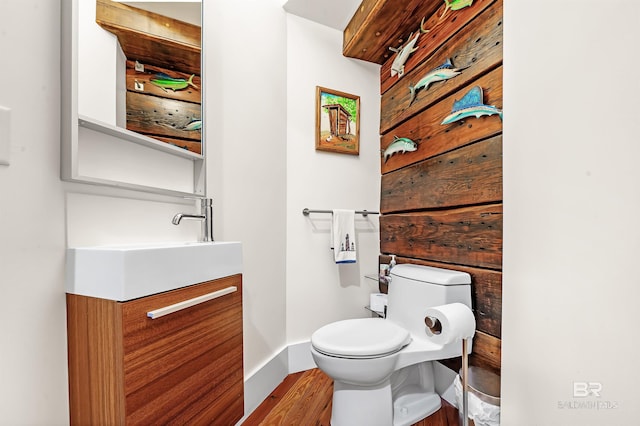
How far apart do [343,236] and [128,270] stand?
133cm

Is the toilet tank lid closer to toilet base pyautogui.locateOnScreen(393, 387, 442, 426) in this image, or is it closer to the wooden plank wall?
the wooden plank wall

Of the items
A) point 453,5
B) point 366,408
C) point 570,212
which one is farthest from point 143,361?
point 453,5

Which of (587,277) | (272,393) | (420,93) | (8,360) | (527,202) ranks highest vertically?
(420,93)

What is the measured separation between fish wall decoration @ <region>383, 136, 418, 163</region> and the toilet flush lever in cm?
98

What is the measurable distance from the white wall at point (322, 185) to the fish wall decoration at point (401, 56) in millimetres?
217

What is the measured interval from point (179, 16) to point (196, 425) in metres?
1.46

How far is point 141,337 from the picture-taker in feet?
2.33

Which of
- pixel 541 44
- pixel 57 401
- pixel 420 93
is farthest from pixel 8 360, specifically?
pixel 420 93

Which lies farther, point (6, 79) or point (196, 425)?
point (196, 425)

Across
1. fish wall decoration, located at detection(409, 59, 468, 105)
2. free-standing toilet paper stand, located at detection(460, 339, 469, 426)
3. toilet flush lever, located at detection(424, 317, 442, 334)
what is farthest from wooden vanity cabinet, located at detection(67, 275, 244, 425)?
fish wall decoration, located at detection(409, 59, 468, 105)

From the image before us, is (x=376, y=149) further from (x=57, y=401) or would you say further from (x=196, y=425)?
(x=57, y=401)

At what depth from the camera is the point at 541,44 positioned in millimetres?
884

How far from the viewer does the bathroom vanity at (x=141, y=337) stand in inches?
26.9

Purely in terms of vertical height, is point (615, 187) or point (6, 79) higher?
point (6, 79)
